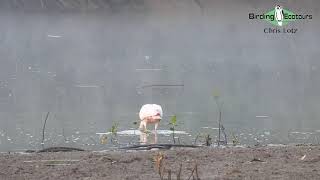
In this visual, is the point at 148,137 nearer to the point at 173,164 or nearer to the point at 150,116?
the point at 150,116

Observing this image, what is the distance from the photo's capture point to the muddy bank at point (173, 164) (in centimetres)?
277

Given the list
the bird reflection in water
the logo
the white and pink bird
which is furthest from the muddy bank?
the logo

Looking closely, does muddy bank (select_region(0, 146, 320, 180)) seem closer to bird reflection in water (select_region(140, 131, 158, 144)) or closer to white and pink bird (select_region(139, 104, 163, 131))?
bird reflection in water (select_region(140, 131, 158, 144))

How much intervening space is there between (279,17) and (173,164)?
13046mm

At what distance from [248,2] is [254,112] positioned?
9.82m

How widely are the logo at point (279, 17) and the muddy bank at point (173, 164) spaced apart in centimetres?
1150

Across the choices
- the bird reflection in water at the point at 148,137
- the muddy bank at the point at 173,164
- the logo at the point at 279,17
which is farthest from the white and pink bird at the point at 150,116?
the logo at the point at 279,17

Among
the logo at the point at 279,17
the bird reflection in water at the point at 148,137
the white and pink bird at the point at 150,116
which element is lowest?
the bird reflection in water at the point at 148,137

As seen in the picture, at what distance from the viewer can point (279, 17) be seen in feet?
51.7

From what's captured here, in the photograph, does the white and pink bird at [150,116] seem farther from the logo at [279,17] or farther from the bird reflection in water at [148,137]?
the logo at [279,17]

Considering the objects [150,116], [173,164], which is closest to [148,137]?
[150,116]

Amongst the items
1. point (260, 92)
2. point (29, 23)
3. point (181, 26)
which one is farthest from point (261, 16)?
point (260, 92)

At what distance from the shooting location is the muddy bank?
2773 millimetres

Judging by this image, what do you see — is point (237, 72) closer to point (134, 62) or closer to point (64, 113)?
point (134, 62)
